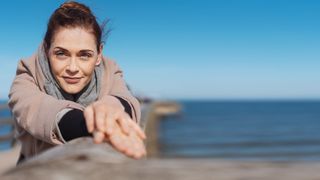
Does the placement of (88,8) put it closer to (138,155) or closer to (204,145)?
(138,155)

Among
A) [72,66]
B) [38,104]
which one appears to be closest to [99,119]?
[38,104]

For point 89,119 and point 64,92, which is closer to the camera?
point 89,119

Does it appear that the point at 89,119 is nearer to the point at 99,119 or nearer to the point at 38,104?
the point at 99,119

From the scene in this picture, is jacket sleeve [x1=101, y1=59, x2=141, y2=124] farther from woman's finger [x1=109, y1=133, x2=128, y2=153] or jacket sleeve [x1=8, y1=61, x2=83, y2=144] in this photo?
woman's finger [x1=109, y1=133, x2=128, y2=153]

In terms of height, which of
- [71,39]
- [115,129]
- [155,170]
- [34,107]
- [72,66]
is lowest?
[155,170]

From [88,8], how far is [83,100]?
1.56ft

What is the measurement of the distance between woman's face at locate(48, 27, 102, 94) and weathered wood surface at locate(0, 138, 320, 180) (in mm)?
1427

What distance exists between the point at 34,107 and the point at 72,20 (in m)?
0.49

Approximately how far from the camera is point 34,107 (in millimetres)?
1963

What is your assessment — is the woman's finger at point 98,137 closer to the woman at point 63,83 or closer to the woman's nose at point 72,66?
the woman at point 63,83

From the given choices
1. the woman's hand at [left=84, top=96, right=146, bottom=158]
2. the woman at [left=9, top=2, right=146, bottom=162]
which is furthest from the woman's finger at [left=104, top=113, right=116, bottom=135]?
the woman at [left=9, top=2, right=146, bottom=162]

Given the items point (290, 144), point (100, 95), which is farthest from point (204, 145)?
point (100, 95)

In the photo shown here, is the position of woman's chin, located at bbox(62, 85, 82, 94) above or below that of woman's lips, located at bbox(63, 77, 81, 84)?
below

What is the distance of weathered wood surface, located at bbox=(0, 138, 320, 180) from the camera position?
0.66 metres
